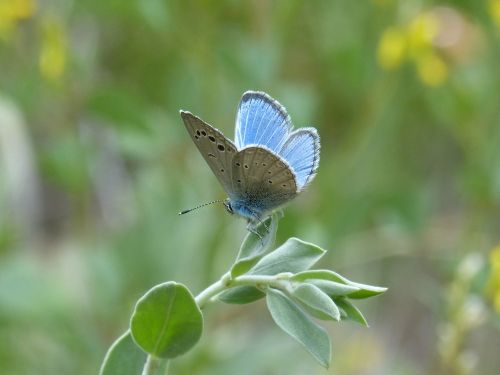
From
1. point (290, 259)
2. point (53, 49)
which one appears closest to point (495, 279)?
point (290, 259)

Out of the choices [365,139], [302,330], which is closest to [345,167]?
[365,139]

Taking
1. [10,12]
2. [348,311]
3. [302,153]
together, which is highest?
[10,12]

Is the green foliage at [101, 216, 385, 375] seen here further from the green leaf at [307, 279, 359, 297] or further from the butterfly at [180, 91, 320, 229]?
the butterfly at [180, 91, 320, 229]

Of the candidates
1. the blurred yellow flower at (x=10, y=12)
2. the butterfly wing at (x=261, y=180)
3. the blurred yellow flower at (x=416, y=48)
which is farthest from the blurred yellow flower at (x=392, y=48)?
the butterfly wing at (x=261, y=180)

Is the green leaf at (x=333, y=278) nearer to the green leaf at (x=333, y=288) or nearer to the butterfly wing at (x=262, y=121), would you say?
the green leaf at (x=333, y=288)

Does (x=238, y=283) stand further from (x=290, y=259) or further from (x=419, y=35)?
(x=419, y=35)
